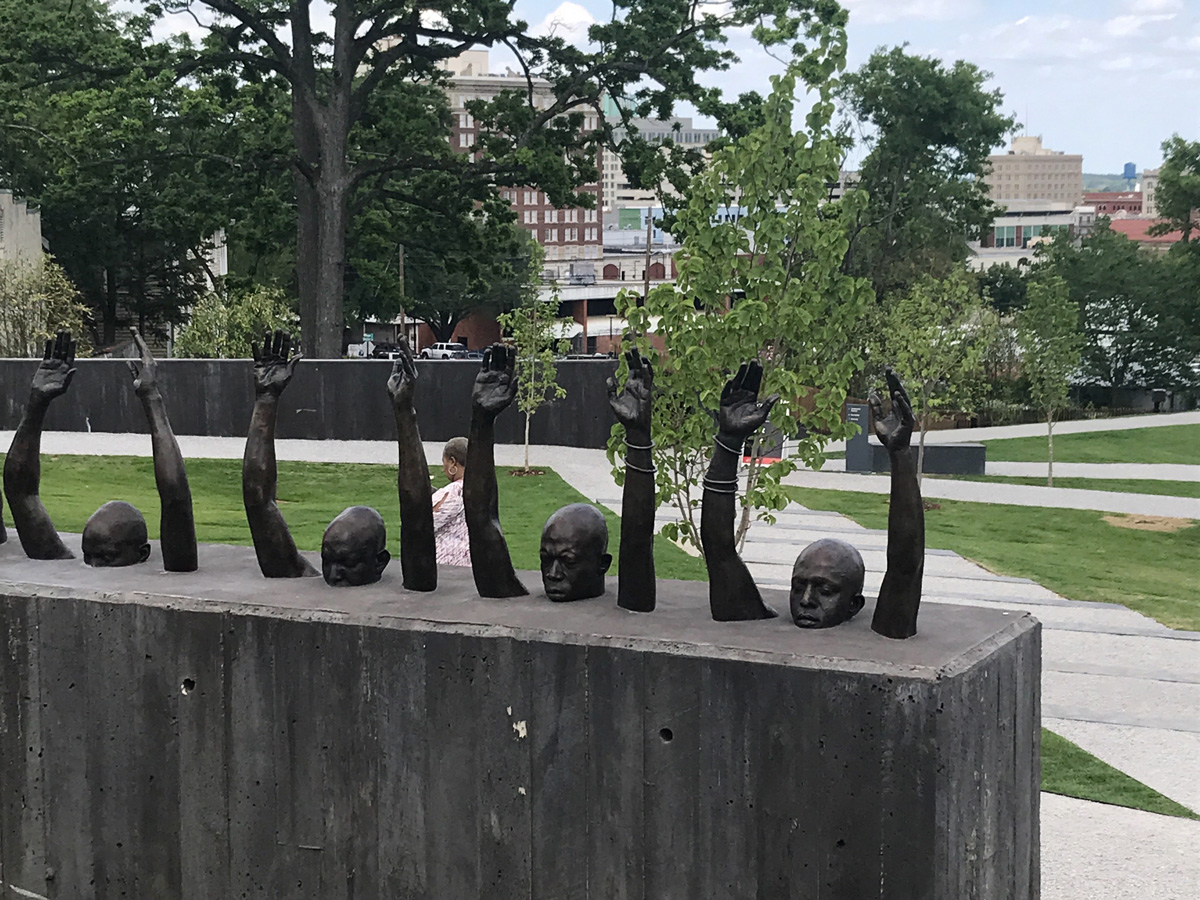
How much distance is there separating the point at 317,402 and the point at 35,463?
1854cm

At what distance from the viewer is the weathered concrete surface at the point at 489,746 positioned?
Answer: 4.70 meters

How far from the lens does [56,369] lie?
6.77m

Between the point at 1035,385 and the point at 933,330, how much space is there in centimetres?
279

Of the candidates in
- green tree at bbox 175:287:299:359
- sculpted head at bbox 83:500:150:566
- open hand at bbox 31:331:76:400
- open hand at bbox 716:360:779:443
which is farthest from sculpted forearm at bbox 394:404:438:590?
green tree at bbox 175:287:299:359

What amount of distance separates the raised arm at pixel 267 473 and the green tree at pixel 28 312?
23788 mm

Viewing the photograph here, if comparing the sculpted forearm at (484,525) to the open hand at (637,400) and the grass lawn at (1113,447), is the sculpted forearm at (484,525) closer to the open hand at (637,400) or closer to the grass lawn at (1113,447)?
the open hand at (637,400)

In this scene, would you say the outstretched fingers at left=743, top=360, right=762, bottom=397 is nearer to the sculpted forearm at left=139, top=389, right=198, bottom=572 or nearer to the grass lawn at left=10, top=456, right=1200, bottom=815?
the sculpted forearm at left=139, top=389, right=198, bottom=572

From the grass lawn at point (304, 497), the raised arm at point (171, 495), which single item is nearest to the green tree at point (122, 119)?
the grass lawn at point (304, 497)

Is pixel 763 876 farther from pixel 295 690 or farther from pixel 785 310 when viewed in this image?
pixel 785 310

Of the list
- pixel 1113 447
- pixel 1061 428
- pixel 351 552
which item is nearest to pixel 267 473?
pixel 351 552

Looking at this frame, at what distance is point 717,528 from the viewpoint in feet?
17.6

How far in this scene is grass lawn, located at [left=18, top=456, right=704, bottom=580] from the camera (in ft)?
50.3

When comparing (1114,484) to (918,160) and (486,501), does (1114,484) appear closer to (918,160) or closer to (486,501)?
(486,501)

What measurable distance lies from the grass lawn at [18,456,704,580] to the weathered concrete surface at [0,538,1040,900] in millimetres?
7934
